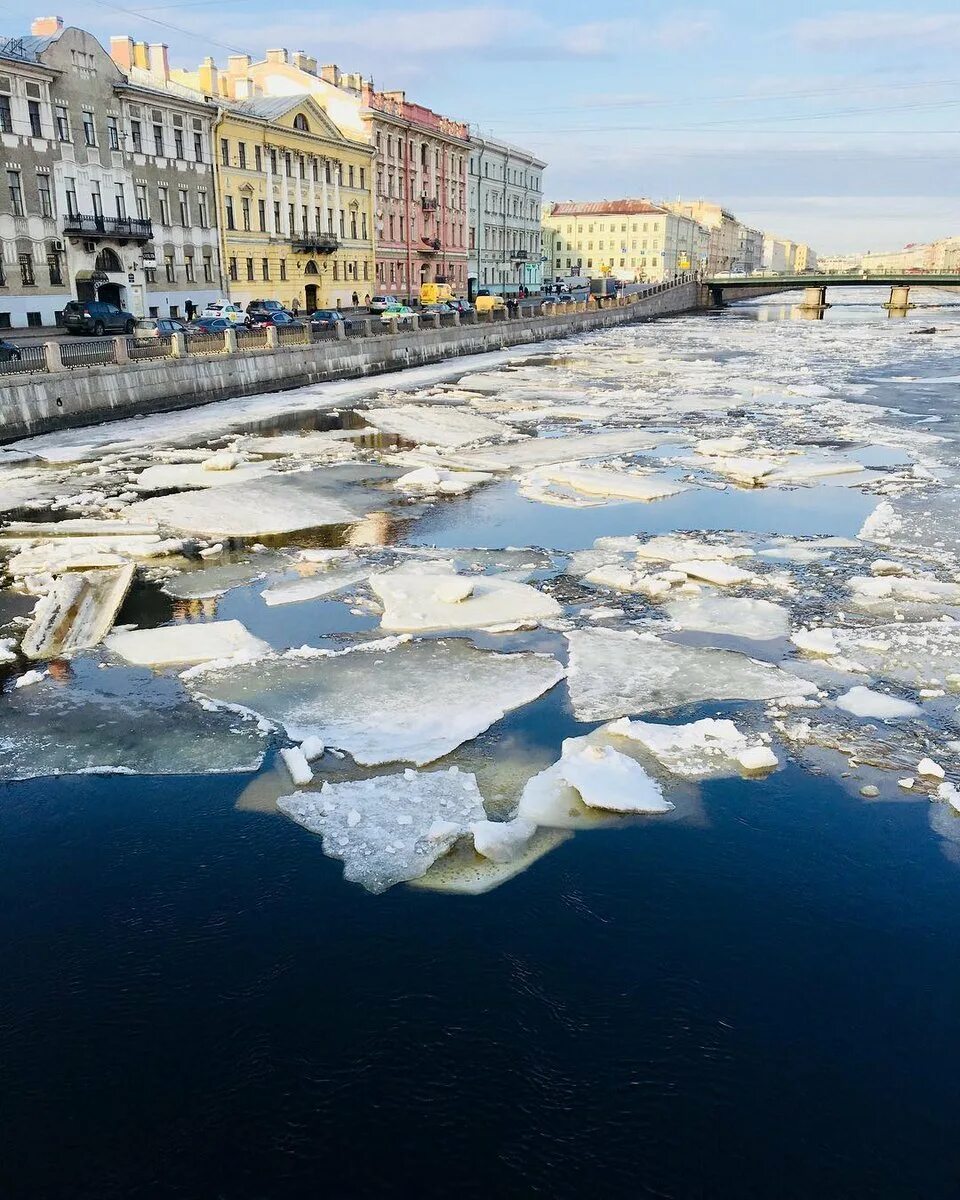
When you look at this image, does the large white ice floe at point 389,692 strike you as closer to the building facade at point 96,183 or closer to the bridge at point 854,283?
the building facade at point 96,183

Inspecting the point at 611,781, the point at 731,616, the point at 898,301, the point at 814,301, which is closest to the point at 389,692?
the point at 611,781

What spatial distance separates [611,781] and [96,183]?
43.8 metres

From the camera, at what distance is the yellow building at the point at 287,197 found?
51188 millimetres

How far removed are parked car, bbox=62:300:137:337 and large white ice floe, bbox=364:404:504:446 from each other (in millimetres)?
12475

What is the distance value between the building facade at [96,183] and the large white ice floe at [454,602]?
3457cm

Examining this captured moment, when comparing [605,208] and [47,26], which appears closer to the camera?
[47,26]

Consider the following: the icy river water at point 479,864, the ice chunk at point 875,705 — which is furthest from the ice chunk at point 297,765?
the ice chunk at point 875,705

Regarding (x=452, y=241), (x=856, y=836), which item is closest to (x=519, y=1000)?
(x=856, y=836)

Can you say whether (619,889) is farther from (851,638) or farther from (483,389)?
(483,389)

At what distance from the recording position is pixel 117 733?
7.48 m

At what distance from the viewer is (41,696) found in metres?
8.14

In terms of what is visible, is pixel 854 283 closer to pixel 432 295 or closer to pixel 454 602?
pixel 432 295

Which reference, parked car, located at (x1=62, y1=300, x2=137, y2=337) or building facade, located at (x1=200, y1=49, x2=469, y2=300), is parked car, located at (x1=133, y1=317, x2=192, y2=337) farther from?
building facade, located at (x1=200, y1=49, x2=469, y2=300)

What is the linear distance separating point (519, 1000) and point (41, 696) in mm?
5103
